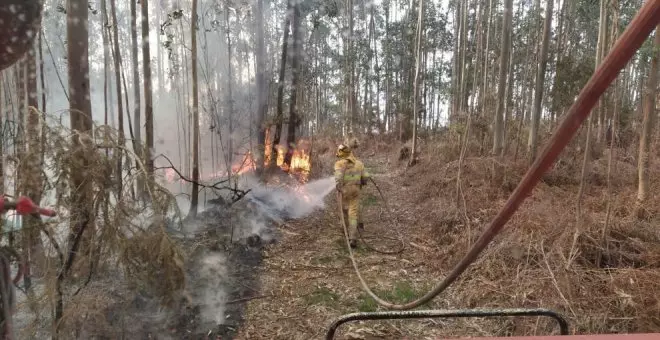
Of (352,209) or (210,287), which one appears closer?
(210,287)

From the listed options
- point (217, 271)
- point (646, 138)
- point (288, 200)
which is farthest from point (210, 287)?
point (646, 138)

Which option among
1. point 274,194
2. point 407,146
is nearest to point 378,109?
point 407,146

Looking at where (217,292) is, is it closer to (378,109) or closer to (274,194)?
(274,194)

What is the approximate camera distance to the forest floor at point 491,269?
4375 millimetres

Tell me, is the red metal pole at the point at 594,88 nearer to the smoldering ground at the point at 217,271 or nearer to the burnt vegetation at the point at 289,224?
the burnt vegetation at the point at 289,224

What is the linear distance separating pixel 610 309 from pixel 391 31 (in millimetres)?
22439

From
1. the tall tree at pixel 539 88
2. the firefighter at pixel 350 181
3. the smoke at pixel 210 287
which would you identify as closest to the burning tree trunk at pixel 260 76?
the firefighter at pixel 350 181

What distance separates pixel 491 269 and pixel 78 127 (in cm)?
554

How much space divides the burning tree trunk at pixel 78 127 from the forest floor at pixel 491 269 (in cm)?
240

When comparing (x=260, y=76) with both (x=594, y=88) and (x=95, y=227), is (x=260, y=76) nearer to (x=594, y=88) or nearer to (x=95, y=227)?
(x=95, y=227)

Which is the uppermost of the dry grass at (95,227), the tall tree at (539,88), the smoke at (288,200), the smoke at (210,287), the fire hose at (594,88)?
the tall tree at (539,88)

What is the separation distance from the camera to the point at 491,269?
5641 mm

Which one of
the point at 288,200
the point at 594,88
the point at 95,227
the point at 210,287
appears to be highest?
the point at 594,88

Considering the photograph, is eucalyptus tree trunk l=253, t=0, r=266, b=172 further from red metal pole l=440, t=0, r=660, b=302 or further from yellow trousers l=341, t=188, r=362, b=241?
red metal pole l=440, t=0, r=660, b=302
